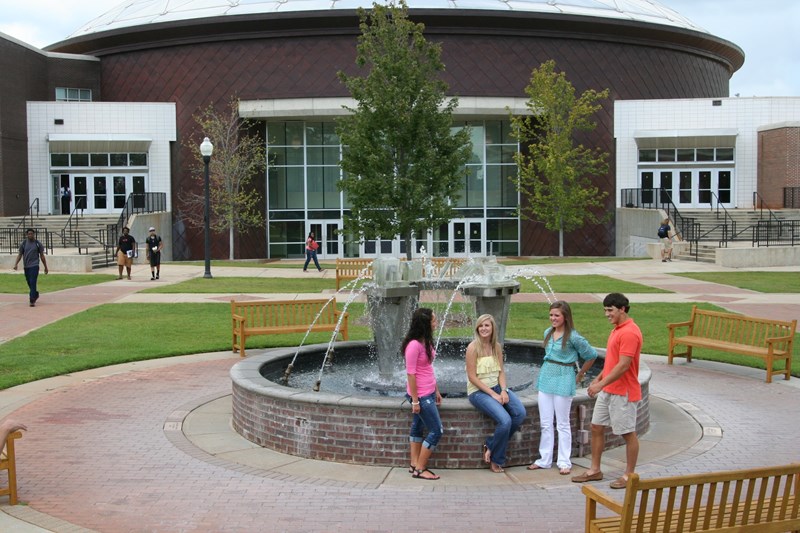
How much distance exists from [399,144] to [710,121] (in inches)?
1115

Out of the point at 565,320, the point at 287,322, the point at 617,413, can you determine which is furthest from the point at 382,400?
the point at 287,322

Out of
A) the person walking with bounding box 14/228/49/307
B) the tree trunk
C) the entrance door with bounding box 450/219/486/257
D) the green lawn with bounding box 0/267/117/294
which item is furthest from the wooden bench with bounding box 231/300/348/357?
the entrance door with bounding box 450/219/486/257

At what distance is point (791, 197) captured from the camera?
149 feet

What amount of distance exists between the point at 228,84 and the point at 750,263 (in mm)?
27296

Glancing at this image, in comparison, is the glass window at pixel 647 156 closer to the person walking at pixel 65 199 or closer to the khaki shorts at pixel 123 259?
the khaki shorts at pixel 123 259

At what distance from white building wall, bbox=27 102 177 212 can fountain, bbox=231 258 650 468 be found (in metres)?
37.2

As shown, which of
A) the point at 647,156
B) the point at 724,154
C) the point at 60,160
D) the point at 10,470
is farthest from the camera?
the point at 647,156

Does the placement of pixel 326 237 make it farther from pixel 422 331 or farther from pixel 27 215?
pixel 422 331

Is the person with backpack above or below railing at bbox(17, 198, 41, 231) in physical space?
below

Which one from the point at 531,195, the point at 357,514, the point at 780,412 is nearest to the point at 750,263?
the point at 531,195

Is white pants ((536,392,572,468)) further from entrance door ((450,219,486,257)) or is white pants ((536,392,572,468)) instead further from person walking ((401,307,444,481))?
entrance door ((450,219,486,257))

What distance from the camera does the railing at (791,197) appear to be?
45219 mm

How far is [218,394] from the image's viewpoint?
12.0 m

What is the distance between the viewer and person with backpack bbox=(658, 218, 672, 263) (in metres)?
37.1
